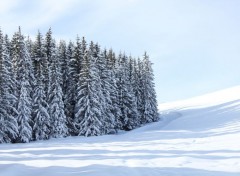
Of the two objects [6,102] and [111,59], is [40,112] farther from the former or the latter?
[111,59]

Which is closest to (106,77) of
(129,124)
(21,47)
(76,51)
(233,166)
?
(76,51)

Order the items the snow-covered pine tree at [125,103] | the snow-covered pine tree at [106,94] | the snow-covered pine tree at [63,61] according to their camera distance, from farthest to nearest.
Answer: the snow-covered pine tree at [125,103], the snow-covered pine tree at [63,61], the snow-covered pine tree at [106,94]

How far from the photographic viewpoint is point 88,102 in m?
42.2

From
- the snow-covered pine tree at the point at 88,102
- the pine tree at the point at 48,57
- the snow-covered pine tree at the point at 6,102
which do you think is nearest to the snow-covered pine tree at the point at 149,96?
the snow-covered pine tree at the point at 88,102

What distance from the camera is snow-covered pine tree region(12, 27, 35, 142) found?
36875 mm

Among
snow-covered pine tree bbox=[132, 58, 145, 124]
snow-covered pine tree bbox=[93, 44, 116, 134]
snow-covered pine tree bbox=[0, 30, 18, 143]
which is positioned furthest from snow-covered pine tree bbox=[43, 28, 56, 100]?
snow-covered pine tree bbox=[132, 58, 145, 124]

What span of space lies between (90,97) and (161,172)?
108 feet

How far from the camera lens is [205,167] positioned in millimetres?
11547

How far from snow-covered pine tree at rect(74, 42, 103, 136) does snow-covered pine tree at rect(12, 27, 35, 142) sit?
21.7 feet

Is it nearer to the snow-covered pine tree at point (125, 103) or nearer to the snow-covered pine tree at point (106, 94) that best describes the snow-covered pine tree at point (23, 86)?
the snow-covered pine tree at point (106, 94)

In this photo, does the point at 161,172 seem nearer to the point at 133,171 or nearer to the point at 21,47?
the point at 133,171

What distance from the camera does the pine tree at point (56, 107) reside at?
40.6 m

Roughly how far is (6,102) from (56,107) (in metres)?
7.16

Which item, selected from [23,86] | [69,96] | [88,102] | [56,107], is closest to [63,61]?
[69,96]
